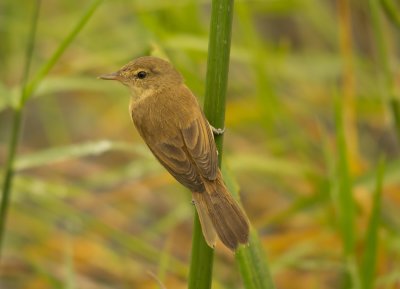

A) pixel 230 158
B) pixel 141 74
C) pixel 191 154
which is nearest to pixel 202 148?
pixel 191 154

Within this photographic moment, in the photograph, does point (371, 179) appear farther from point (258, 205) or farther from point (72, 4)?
point (72, 4)

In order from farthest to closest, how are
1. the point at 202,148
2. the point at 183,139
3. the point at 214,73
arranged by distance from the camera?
1. the point at 183,139
2. the point at 202,148
3. the point at 214,73

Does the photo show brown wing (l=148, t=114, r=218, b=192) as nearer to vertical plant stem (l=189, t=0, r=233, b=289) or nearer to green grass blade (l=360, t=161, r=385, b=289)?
vertical plant stem (l=189, t=0, r=233, b=289)

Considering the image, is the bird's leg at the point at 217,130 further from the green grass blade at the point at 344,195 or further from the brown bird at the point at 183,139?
the green grass blade at the point at 344,195

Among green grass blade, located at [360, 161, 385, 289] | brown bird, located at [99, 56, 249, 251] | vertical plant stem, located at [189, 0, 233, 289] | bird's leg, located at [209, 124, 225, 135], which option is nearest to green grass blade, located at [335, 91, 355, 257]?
green grass blade, located at [360, 161, 385, 289]

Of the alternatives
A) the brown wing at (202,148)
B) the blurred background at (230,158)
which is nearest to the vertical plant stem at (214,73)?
Answer: the brown wing at (202,148)

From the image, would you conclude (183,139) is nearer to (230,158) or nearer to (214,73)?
(214,73)
